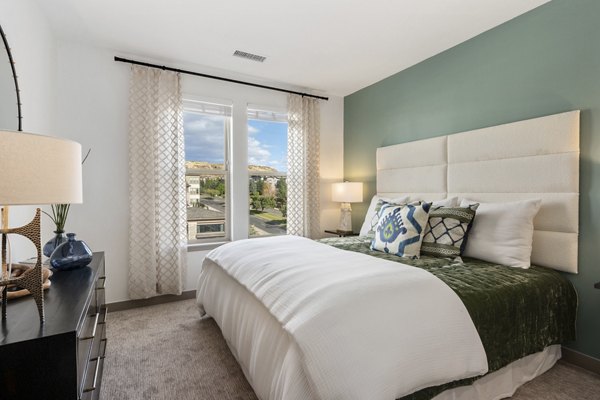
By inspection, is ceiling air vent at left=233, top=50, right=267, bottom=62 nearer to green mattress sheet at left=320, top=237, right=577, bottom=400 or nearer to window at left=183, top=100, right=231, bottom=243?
window at left=183, top=100, right=231, bottom=243

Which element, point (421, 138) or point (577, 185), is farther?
point (421, 138)

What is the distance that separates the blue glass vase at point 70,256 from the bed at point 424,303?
0.87m

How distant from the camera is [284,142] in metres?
4.18

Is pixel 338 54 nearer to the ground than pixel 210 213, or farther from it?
farther from it

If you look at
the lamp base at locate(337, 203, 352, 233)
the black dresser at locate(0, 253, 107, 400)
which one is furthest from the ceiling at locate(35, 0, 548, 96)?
the black dresser at locate(0, 253, 107, 400)

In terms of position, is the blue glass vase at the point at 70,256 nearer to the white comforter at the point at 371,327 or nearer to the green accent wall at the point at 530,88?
the white comforter at the point at 371,327

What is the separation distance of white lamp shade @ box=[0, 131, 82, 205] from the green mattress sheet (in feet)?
5.22

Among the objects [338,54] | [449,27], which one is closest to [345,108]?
[338,54]

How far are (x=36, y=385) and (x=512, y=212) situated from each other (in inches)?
107

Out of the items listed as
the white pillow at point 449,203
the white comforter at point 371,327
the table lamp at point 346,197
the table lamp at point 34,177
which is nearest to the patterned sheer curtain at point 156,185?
the white comforter at point 371,327

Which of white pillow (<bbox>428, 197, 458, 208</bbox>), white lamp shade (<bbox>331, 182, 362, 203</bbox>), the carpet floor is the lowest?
the carpet floor

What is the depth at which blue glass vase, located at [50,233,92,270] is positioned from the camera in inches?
63.4

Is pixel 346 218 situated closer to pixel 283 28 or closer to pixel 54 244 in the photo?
pixel 283 28

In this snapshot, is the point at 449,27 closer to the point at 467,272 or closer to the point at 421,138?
the point at 421,138
